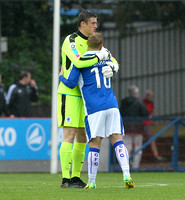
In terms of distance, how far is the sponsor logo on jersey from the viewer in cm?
1259

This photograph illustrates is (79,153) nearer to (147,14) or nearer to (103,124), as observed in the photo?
(103,124)

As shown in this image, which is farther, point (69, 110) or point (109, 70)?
point (69, 110)

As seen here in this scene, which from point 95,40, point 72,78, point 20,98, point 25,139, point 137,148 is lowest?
point 137,148

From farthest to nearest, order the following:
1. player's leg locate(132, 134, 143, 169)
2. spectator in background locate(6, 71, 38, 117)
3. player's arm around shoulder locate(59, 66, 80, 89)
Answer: spectator in background locate(6, 71, 38, 117) → player's leg locate(132, 134, 143, 169) → player's arm around shoulder locate(59, 66, 80, 89)

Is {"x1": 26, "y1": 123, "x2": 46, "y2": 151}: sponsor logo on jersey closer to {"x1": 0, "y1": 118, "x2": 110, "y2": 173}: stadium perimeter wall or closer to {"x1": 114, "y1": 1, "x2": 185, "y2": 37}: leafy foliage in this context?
{"x1": 0, "y1": 118, "x2": 110, "y2": 173}: stadium perimeter wall

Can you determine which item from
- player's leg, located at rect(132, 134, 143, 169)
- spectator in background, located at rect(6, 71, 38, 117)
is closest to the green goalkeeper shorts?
player's leg, located at rect(132, 134, 143, 169)

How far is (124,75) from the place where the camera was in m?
17.8

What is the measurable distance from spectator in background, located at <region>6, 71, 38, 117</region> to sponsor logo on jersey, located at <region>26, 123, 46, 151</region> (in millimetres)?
934

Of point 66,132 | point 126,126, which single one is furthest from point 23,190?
point 126,126

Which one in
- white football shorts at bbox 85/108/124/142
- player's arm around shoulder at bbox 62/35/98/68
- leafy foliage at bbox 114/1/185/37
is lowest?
white football shorts at bbox 85/108/124/142

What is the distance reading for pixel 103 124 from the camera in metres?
7.34

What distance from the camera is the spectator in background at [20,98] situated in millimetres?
13500

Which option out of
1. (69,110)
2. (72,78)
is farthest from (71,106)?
(72,78)

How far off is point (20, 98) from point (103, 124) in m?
6.38
